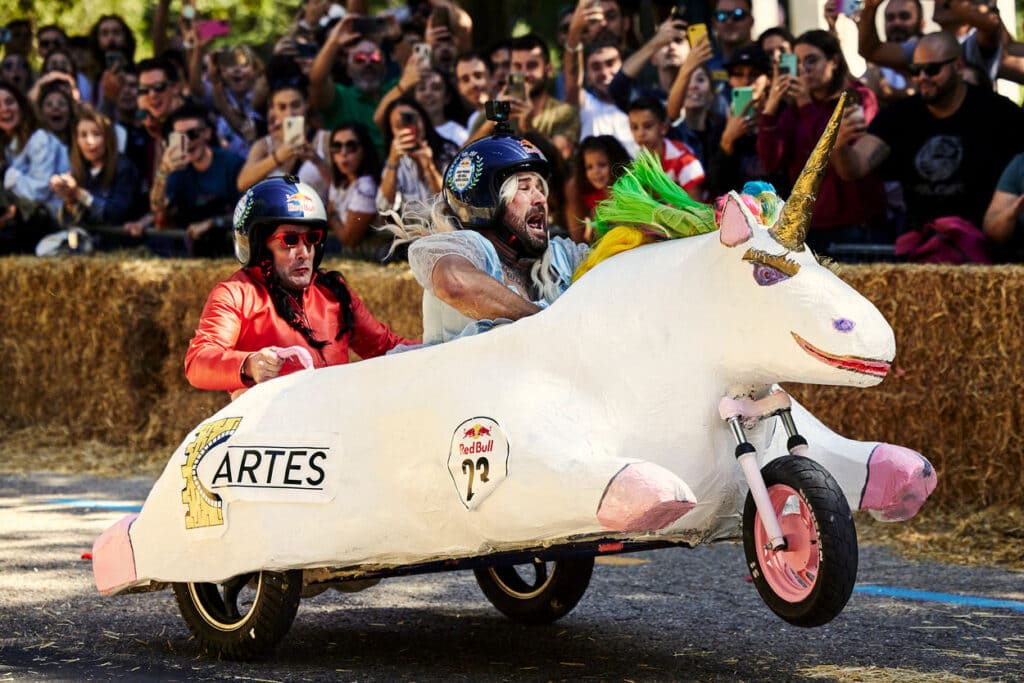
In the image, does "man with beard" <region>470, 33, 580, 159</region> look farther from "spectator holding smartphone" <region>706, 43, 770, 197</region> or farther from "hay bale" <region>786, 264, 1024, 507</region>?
"hay bale" <region>786, 264, 1024, 507</region>

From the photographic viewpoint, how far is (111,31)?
1772 centimetres

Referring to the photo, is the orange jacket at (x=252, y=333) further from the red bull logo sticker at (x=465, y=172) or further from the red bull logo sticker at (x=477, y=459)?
the red bull logo sticker at (x=477, y=459)

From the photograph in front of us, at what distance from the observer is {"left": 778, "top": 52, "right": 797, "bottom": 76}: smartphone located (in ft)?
36.1

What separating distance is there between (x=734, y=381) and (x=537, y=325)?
0.71 metres

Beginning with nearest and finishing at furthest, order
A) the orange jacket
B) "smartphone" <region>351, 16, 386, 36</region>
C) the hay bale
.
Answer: the orange jacket → the hay bale → "smartphone" <region>351, 16, 386, 36</region>

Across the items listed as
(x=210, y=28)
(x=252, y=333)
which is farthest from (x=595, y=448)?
(x=210, y=28)

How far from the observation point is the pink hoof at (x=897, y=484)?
6207mm

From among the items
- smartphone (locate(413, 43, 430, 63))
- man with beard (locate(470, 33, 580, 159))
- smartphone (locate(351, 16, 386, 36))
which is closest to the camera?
man with beard (locate(470, 33, 580, 159))

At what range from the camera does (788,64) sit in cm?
1102

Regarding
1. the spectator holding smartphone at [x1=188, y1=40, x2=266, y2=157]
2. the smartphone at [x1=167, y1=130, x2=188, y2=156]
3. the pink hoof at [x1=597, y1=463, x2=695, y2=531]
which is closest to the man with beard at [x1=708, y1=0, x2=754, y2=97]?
the smartphone at [x1=167, y1=130, x2=188, y2=156]

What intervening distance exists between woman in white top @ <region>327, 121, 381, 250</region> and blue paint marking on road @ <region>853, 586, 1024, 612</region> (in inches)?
208

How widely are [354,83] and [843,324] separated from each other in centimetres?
915

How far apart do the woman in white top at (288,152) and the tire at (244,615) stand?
5927mm

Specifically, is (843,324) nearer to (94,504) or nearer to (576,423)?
(576,423)
